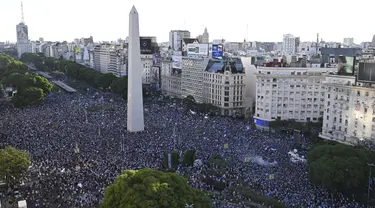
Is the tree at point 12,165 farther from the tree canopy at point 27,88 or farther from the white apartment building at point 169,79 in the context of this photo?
the white apartment building at point 169,79

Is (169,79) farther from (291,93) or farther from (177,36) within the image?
(177,36)

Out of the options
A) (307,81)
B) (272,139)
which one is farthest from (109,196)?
(307,81)

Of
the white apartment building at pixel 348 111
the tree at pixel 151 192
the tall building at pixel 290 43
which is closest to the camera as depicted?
the tree at pixel 151 192

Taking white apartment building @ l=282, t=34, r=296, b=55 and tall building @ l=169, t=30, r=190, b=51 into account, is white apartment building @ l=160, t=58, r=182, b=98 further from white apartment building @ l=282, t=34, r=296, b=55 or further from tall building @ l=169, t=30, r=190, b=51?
white apartment building @ l=282, t=34, r=296, b=55

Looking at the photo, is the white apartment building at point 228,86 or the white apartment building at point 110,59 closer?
the white apartment building at point 228,86

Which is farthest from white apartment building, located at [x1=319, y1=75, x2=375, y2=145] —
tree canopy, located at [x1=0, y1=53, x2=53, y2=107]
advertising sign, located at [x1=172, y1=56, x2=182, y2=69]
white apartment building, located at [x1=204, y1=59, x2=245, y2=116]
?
tree canopy, located at [x1=0, y1=53, x2=53, y2=107]

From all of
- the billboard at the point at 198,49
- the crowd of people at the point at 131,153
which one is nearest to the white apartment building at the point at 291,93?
the crowd of people at the point at 131,153

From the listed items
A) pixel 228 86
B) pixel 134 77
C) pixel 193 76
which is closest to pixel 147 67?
pixel 193 76
